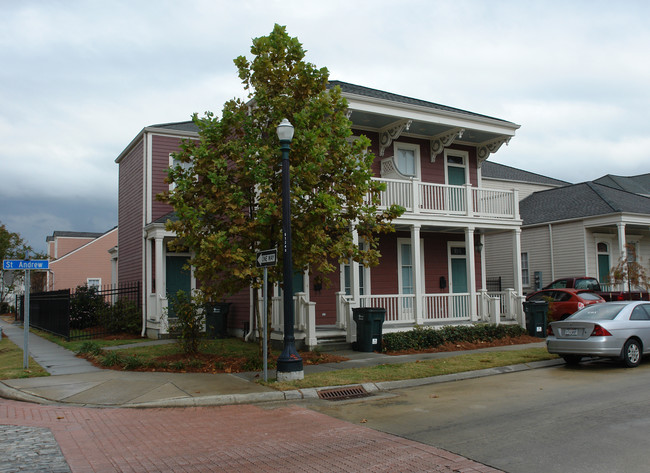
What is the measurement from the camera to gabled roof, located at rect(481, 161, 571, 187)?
1193 inches

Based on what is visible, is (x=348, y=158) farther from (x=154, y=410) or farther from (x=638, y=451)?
(x=638, y=451)

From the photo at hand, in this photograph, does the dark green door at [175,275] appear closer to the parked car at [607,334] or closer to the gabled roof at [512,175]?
the parked car at [607,334]

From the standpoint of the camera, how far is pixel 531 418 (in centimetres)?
736

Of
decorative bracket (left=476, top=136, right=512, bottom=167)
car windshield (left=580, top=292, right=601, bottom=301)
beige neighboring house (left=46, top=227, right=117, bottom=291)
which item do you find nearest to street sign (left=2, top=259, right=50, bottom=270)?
decorative bracket (left=476, top=136, right=512, bottom=167)

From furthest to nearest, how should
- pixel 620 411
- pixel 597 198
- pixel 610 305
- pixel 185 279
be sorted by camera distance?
1. pixel 597 198
2. pixel 185 279
3. pixel 610 305
4. pixel 620 411

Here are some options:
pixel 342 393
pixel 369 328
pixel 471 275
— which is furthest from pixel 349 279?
pixel 342 393

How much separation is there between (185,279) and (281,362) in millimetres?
10342

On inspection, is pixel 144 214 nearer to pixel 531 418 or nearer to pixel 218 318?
pixel 218 318

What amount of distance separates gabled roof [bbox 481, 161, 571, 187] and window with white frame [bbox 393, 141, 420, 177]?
36.6 ft

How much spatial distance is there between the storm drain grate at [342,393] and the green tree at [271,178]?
2.53 m

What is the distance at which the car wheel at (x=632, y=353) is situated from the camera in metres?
11.4

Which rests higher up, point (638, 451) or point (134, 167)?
point (134, 167)

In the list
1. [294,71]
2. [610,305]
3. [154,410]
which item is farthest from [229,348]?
[610,305]

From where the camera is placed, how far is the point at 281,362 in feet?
33.4
